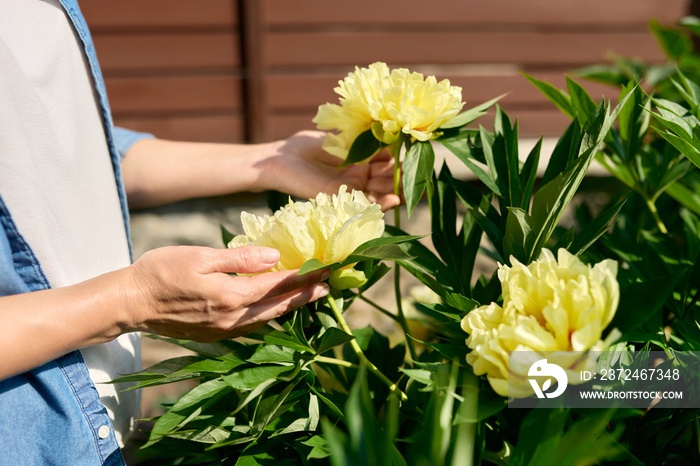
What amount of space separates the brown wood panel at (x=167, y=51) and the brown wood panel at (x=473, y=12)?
0.20 m

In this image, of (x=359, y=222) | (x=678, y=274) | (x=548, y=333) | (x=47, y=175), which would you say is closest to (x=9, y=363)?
(x=47, y=175)

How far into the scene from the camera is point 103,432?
→ 0.78 metres

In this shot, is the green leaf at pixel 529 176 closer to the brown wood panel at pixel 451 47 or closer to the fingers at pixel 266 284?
the fingers at pixel 266 284

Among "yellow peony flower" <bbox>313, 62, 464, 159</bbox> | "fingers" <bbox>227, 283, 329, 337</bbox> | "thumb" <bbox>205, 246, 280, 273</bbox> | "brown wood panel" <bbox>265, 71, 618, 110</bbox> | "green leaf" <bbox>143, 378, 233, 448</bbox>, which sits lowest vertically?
"brown wood panel" <bbox>265, 71, 618, 110</bbox>

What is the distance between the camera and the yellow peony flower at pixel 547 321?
538mm

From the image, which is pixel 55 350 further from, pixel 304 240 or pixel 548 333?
pixel 548 333

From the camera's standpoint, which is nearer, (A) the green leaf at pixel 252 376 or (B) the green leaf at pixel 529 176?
(A) the green leaf at pixel 252 376

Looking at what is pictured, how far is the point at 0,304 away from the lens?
2.17 feet

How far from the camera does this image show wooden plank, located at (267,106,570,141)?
2.78m

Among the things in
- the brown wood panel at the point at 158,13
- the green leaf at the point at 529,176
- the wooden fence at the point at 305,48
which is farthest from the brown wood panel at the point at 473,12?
the green leaf at the point at 529,176

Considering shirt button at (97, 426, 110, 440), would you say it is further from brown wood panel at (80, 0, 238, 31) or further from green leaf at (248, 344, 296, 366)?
brown wood panel at (80, 0, 238, 31)

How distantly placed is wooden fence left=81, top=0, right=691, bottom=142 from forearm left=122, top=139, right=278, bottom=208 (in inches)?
64.8

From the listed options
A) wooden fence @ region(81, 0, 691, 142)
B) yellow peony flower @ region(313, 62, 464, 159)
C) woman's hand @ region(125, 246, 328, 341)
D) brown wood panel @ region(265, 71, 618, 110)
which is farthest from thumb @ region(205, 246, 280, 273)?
wooden fence @ region(81, 0, 691, 142)

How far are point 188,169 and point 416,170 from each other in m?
0.43
